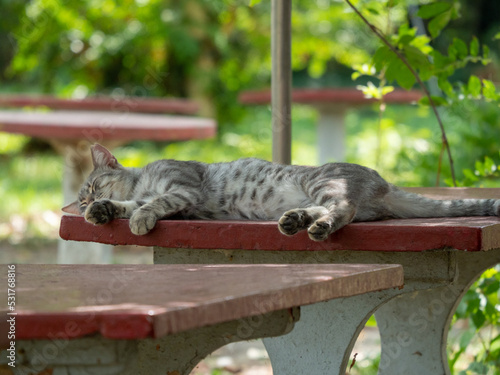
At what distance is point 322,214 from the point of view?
2.24m

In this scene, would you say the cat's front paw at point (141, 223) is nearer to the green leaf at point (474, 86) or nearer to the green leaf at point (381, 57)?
the green leaf at point (381, 57)

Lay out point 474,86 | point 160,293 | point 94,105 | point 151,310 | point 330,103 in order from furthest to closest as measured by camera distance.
→ point 94,105 < point 330,103 < point 474,86 < point 160,293 < point 151,310

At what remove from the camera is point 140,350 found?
1.29m

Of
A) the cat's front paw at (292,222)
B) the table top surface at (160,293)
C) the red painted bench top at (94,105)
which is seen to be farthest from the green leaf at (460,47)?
the red painted bench top at (94,105)

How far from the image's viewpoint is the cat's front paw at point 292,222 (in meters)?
2.04

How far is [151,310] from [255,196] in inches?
61.9

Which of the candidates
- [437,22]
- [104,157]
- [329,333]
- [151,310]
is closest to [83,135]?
[104,157]

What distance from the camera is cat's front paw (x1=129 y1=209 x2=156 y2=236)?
2191 mm

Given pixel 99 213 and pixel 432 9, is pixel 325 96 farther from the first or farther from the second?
pixel 99 213

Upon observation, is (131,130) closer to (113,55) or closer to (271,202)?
(271,202)

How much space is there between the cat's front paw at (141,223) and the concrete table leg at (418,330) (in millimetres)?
972

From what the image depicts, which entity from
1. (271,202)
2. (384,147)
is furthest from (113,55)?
(271,202)

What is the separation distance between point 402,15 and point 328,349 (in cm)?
799

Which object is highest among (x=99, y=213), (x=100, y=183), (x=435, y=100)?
(x=435, y=100)
